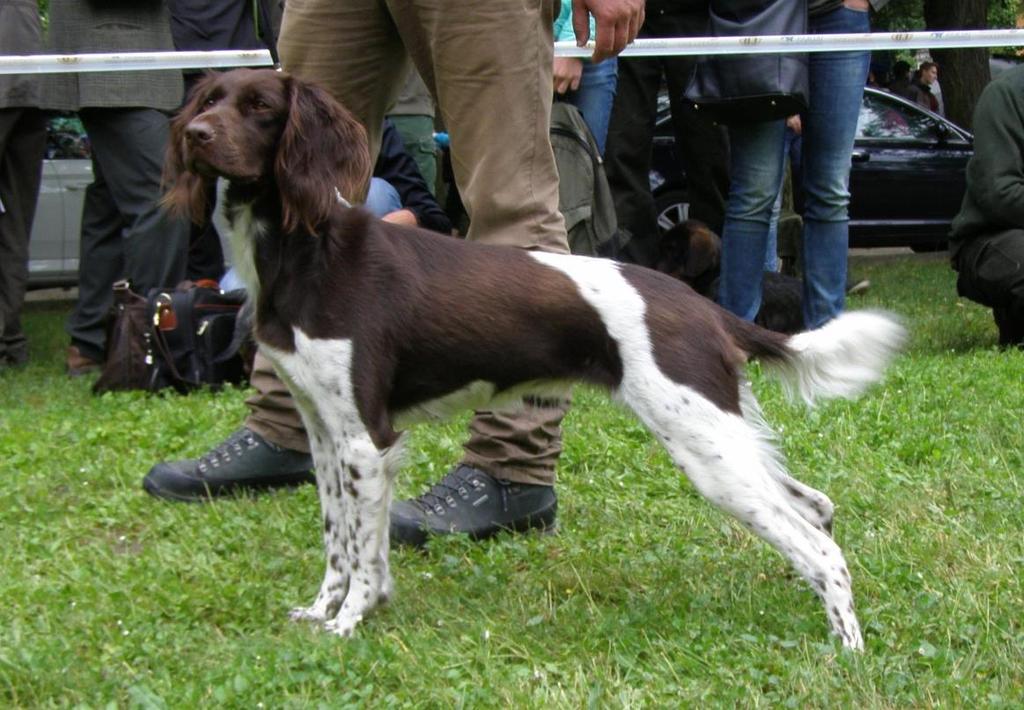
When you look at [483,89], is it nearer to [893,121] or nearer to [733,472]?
[733,472]

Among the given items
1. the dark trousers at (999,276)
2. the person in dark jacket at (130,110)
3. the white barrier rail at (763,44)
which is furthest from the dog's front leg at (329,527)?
the dark trousers at (999,276)

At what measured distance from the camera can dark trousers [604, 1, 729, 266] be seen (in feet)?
24.6

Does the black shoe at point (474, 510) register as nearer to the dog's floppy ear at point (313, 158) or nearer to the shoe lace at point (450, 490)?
the shoe lace at point (450, 490)

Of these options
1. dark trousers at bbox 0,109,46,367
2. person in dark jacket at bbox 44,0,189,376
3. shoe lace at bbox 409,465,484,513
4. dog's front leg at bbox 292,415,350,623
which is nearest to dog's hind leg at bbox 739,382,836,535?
shoe lace at bbox 409,465,484,513

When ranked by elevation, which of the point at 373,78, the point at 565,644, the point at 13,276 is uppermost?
the point at 373,78

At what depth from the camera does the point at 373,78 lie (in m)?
3.88

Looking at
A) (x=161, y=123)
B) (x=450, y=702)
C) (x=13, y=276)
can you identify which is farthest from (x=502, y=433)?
(x=13, y=276)

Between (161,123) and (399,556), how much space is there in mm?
3712

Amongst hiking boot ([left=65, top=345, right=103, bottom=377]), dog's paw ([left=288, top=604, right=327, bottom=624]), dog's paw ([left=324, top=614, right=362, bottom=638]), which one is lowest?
hiking boot ([left=65, top=345, right=103, bottom=377])

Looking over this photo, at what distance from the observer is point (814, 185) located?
21.4 feet

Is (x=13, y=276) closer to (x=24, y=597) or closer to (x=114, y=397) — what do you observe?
(x=114, y=397)

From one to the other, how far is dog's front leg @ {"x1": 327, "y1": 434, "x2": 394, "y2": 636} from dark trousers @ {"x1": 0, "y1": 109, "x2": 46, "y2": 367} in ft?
15.5

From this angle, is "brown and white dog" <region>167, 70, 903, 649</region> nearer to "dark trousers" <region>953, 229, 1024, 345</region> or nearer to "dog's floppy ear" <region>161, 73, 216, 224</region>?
"dog's floppy ear" <region>161, 73, 216, 224</region>

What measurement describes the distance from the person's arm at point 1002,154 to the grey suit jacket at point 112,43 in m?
4.09
